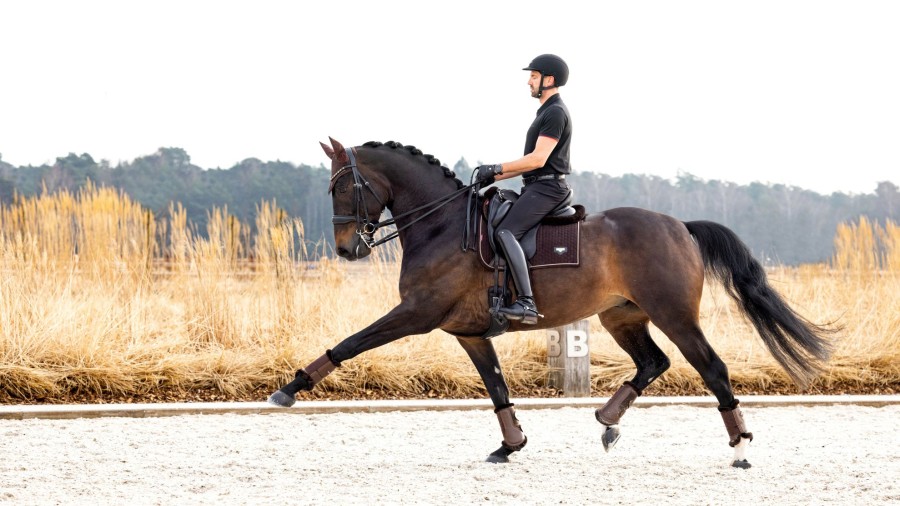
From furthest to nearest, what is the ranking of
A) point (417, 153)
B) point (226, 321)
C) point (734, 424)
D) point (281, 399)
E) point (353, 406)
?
1. point (226, 321)
2. point (353, 406)
3. point (417, 153)
4. point (734, 424)
5. point (281, 399)

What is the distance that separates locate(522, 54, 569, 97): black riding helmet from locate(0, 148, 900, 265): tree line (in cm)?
2608

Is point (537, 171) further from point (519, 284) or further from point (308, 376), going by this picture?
point (308, 376)

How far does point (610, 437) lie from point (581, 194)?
3969 cm

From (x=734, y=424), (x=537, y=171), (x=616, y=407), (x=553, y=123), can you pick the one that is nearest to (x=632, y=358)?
(x=616, y=407)

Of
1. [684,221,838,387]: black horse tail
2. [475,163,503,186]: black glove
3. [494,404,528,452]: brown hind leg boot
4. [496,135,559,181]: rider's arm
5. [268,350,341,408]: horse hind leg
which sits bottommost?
[494,404,528,452]: brown hind leg boot

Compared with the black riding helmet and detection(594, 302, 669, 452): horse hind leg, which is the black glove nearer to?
the black riding helmet

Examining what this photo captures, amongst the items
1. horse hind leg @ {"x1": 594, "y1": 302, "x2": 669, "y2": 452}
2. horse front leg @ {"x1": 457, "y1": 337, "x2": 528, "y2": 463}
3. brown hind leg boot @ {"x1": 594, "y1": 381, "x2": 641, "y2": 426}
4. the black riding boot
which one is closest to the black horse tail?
horse hind leg @ {"x1": 594, "y1": 302, "x2": 669, "y2": 452}

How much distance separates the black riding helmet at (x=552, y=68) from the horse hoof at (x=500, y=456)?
6.86 feet

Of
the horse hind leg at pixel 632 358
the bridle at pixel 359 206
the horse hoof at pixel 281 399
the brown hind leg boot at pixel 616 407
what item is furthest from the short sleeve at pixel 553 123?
the horse hoof at pixel 281 399

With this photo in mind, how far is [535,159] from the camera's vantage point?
5316 millimetres

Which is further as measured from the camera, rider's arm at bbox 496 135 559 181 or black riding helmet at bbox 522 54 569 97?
black riding helmet at bbox 522 54 569 97

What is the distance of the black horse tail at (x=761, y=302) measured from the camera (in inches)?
229

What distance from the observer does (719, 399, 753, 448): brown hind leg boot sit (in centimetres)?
545

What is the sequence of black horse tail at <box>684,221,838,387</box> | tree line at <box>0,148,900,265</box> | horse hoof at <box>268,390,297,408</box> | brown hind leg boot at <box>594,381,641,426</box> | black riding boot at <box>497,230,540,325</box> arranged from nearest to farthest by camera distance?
1. horse hoof at <box>268,390,297,408</box>
2. black riding boot at <box>497,230,540,325</box>
3. brown hind leg boot at <box>594,381,641,426</box>
4. black horse tail at <box>684,221,838,387</box>
5. tree line at <box>0,148,900,265</box>
